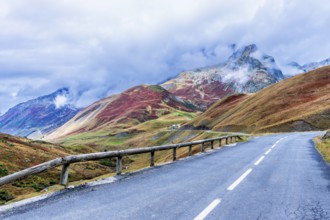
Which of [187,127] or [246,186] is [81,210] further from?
[187,127]

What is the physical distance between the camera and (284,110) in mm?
94938

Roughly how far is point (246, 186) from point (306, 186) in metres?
1.98

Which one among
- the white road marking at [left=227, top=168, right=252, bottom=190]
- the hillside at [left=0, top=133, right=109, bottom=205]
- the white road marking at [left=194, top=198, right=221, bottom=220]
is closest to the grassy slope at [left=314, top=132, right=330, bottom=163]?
the white road marking at [left=227, top=168, right=252, bottom=190]

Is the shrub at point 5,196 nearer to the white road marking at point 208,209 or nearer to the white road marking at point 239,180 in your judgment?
the white road marking at point 239,180

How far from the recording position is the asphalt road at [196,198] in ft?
24.9

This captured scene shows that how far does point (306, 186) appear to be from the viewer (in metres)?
11.3

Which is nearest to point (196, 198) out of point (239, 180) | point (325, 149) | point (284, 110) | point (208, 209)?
point (208, 209)

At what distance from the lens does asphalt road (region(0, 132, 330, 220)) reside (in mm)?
7598

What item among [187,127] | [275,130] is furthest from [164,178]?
[187,127]

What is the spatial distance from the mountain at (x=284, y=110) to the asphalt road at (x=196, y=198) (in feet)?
228

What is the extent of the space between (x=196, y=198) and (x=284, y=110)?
9155 centimetres

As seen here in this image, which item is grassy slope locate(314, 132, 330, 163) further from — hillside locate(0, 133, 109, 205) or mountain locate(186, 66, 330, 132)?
mountain locate(186, 66, 330, 132)

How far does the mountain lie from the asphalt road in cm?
6952

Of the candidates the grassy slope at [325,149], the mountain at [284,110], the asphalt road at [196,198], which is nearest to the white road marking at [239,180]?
the asphalt road at [196,198]
